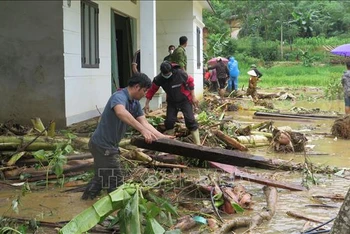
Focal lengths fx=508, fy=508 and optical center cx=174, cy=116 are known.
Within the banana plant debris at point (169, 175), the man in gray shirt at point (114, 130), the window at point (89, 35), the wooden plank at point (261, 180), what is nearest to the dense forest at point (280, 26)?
the window at point (89, 35)

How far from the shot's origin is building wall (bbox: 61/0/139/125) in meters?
10.7

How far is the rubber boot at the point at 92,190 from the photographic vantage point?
605 cm

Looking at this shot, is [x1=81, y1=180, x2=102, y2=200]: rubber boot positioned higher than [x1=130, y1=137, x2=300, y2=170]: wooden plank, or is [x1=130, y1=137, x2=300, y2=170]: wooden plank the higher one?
[x1=130, y1=137, x2=300, y2=170]: wooden plank

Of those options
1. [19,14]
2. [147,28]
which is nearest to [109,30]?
[147,28]

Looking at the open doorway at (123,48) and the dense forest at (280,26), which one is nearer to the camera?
the open doorway at (123,48)

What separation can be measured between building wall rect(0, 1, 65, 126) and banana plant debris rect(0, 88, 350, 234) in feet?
2.41

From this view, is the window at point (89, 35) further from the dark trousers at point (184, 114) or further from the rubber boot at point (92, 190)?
the rubber boot at point (92, 190)

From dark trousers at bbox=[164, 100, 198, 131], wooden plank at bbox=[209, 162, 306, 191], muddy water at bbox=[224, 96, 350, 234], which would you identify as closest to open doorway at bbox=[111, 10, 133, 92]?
muddy water at bbox=[224, 96, 350, 234]

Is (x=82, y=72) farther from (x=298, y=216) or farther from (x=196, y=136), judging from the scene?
(x=298, y=216)

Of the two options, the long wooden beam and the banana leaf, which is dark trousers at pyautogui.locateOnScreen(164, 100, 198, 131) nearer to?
the long wooden beam

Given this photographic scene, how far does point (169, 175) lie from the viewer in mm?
6816

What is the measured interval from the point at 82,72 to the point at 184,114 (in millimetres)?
3851

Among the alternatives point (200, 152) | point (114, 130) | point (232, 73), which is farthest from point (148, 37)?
point (232, 73)

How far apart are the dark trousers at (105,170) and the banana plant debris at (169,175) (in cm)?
19
